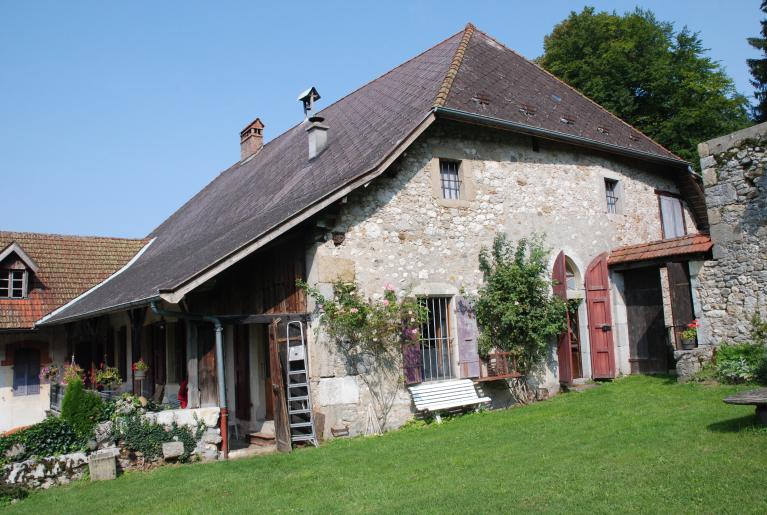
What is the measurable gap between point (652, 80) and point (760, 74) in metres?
3.71

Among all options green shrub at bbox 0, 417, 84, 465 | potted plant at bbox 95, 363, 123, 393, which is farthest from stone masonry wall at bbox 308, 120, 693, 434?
potted plant at bbox 95, 363, 123, 393

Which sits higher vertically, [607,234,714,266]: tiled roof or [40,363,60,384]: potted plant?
[607,234,714,266]: tiled roof

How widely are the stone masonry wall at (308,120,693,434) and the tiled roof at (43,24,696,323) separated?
1.74ft

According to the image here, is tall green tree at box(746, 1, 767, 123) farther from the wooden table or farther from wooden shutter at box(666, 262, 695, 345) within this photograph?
the wooden table

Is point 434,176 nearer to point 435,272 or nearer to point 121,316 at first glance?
point 435,272

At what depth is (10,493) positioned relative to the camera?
7.45 metres

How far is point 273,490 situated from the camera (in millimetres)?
6457

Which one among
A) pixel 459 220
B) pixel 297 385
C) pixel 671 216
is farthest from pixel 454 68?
pixel 297 385

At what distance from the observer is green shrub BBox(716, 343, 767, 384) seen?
29.2 ft

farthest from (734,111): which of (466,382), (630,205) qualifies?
(466,382)

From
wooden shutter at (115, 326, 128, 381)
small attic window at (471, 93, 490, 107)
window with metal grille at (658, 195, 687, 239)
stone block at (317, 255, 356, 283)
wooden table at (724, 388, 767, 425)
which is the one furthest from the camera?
wooden shutter at (115, 326, 128, 381)

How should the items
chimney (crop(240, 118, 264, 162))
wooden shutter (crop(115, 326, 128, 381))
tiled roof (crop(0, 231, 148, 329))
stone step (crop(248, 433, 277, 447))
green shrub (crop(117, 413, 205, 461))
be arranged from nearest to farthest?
green shrub (crop(117, 413, 205, 461)) < stone step (crop(248, 433, 277, 447)) < wooden shutter (crop(115, 326, 128, 381)) < tiled roof (crop(0, 231, 148, 329)) < chimney (crop(240, 118, 264, 162))

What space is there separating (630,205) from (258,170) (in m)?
9.04

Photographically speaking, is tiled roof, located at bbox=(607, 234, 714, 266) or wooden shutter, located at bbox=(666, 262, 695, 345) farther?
wooden shutter, located at bbox=(666, 262, 695, 345)
